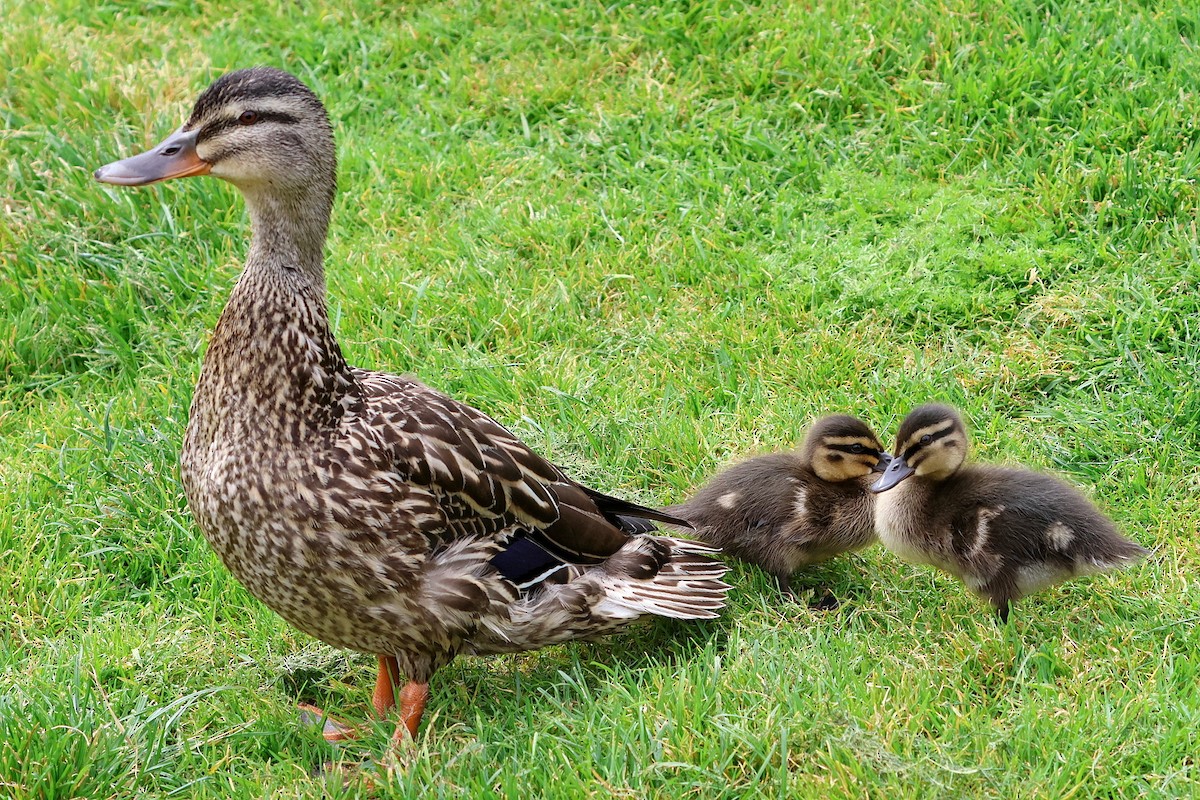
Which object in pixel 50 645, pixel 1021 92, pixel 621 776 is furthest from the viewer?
pixel 1021 92

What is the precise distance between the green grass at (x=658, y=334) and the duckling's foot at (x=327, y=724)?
Answer: 5 cm

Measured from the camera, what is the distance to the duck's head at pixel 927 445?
13.1ft

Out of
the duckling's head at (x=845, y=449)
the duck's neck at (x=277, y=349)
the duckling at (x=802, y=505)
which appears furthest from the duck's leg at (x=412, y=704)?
the duckling's head at (x=845, y=449)

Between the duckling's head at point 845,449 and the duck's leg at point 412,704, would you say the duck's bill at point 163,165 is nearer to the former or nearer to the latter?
the duck's leg at point 412,704

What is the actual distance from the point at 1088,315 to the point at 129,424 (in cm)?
356

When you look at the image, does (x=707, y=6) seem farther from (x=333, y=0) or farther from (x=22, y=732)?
(x=22, y=732)

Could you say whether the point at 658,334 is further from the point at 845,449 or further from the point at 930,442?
the point at 930,442

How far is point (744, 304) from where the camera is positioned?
211 inches

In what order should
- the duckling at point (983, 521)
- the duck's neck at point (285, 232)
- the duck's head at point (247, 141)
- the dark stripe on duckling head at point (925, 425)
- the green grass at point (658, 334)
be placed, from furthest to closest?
the dark stripe on duckling head at point (925, 425), the duckling at point (983, 521), the duck's neck at point (285, 232), the duck's head at point (247, 141), the green grass at point (658, 334)

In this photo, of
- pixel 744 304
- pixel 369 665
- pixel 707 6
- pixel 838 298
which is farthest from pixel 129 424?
pixel 707 6

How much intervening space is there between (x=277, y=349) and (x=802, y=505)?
1.65 metres

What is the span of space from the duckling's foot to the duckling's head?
163 centimetres

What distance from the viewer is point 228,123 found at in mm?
3629

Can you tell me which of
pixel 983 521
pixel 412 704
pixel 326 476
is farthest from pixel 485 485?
pixel 983 521
